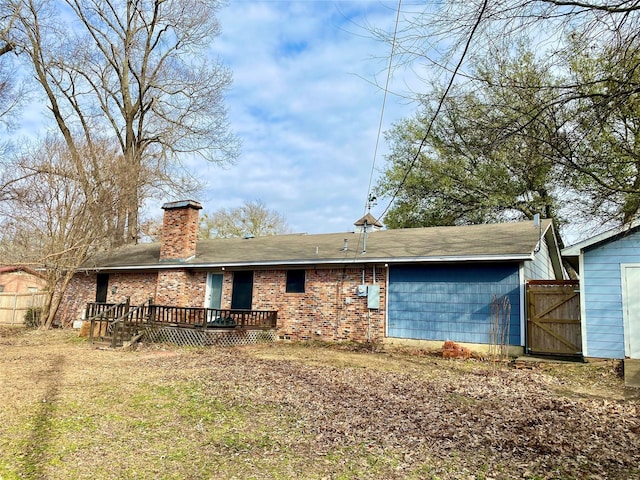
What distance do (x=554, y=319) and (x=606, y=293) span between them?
131 cm

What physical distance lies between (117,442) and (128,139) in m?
23.6

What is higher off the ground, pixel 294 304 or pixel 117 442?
pixel 294 304

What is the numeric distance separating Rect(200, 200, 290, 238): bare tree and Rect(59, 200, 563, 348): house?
19108mm

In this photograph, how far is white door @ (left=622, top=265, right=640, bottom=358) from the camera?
9.79m

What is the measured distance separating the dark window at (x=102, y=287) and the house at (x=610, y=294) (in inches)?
648

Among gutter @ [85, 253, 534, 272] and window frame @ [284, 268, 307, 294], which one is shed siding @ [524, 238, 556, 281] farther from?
window frame @ [284, 268, 307, 294]

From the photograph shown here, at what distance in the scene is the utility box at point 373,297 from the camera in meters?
12.9

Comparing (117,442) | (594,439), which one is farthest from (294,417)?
(594,439)

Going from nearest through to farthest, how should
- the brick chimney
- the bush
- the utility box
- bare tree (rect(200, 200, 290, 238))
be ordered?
the utility box, the brick chimney, the bush, bare tree (rect(200, 200, 290, 238))

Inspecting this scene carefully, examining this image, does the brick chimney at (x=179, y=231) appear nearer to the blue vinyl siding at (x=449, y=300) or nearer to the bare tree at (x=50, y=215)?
the bare tree at (x=50, y=215)

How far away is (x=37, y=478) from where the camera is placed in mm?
3840

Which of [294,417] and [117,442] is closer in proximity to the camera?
[117,442]

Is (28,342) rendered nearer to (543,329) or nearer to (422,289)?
(422,289)

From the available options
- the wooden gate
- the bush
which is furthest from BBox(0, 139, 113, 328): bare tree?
the wooden gate
